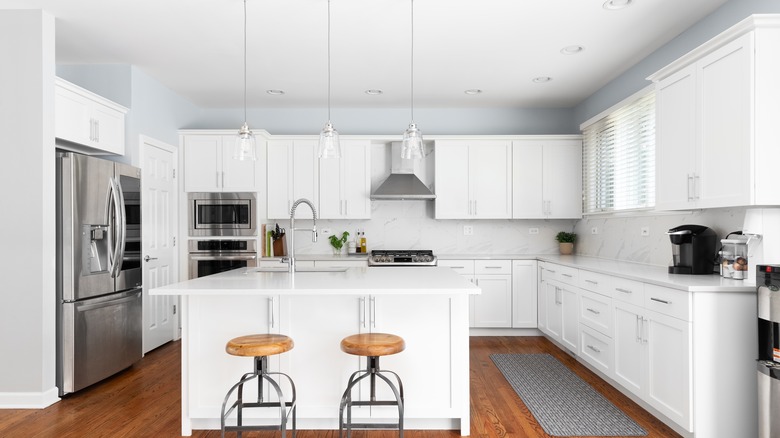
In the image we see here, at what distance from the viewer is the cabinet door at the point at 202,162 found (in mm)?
5324

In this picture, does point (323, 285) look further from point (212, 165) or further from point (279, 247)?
point (212, 165)

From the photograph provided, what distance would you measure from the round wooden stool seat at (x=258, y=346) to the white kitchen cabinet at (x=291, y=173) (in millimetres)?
3141

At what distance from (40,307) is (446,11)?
338 cm

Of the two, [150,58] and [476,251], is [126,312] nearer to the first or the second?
[150,58]

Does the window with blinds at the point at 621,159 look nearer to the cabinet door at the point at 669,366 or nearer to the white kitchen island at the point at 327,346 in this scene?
the cabinet door at the point at 669,366

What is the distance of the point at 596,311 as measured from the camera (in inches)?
146

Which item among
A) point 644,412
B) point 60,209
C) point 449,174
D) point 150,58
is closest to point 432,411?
point 644,412

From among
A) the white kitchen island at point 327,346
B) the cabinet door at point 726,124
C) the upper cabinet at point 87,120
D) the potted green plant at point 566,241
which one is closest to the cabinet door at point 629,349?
the cabinet door at point 726,124

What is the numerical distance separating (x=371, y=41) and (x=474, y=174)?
227cm

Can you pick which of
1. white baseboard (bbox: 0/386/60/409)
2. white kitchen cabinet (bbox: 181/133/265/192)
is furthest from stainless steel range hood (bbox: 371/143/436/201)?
white baseboard (bbox: 0/386/60/409)

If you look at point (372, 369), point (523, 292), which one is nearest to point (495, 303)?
point (523, 292)

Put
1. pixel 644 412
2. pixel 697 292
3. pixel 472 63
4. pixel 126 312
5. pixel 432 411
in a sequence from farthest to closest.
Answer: pixel 472 63 → pixel 126 312 → pixel 644 412 → pixel 432 411 → pixel 697 292

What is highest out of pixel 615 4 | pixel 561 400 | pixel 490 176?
pixel 615 4

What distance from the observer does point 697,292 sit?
251cm
